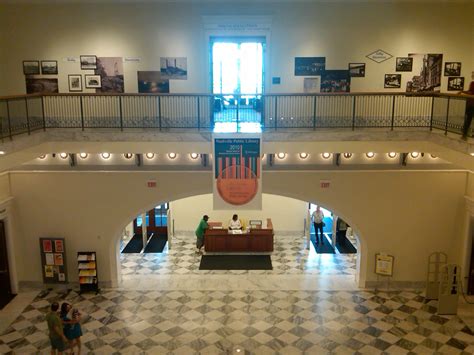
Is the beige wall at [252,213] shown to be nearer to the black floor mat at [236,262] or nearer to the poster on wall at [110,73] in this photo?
the black floor mat at [236,262]

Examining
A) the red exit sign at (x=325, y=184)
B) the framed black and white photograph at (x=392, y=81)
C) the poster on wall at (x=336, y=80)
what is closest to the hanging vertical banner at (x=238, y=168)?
the red exit sign at (x=325, y=184)

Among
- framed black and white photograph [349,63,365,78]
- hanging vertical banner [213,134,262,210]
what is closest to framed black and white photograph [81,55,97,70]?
hanging vertical banner [213,134,262,210]

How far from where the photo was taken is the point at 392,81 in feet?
48.1

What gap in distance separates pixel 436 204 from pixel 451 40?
5.05 m

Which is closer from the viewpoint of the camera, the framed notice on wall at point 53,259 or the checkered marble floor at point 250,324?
the checkered marble floor at point 250,324

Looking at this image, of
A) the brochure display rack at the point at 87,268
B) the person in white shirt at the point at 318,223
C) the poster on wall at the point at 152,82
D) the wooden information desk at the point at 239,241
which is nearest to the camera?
the brochure display rack at the point at 87,268

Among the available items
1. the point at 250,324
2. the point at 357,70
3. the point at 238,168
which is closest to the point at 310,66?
the point at 357,70

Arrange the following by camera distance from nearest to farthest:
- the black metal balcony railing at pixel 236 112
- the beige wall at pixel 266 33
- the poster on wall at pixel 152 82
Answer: the black metal balcony railing at pixel 236 112 < the beige wall at pixel 266 33 < the poster on wall at pixel 152 82

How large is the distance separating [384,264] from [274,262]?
404 cm

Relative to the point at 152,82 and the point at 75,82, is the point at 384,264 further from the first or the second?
the point at 75,82

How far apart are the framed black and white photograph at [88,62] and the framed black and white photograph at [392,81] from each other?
8982 millimetres

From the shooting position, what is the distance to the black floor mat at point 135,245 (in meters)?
17.6

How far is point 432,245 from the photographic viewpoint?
13898 millimetres

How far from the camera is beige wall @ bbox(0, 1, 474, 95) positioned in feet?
46.6
